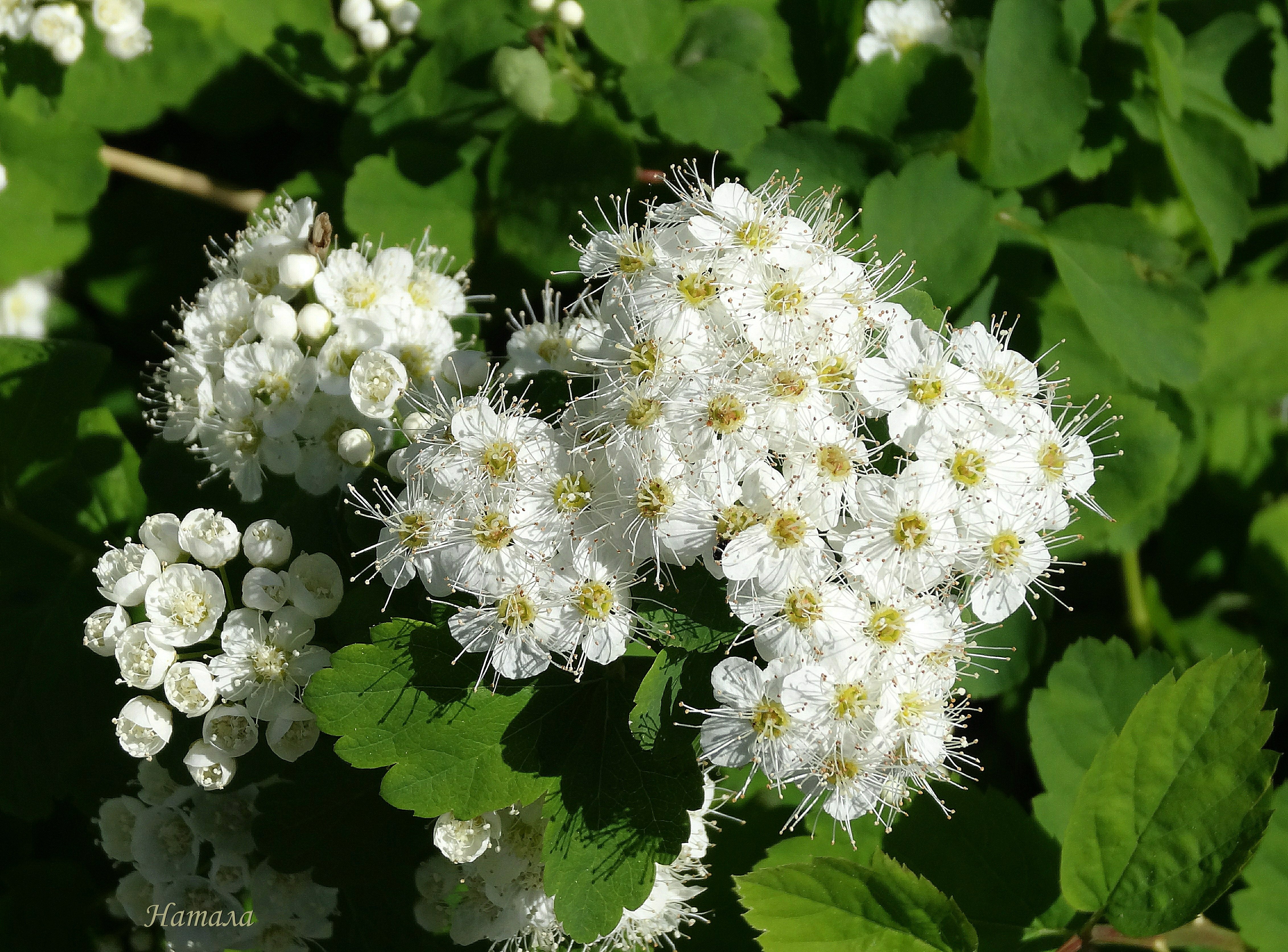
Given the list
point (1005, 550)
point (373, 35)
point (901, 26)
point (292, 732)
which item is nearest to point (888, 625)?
point (1005, 550)

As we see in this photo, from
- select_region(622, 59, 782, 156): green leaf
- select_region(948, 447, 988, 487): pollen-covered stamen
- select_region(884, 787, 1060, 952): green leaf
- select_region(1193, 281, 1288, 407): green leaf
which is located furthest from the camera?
select_region(1193, 281, 1288, 407): green leaf

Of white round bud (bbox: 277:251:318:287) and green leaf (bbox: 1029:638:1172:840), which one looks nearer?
white round bud (bbox: 277:251:318:287)

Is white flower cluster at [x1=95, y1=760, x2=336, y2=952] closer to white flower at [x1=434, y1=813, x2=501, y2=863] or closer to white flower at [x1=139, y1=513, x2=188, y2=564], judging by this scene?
white flower at [x1=434, y1=813, x2=501, y2=863]

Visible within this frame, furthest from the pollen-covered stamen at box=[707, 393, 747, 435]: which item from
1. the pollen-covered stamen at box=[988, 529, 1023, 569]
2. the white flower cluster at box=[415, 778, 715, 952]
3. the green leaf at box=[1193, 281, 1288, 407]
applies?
the green leaf at box=[1193, 281, 1288, 407]

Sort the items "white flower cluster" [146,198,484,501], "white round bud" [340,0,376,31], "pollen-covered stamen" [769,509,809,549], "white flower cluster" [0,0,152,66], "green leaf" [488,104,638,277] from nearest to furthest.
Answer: "pollen-covered stamen" [769,509,809,549] → "white flower cluster" [146,198,484,501] → "green leaf" [488,104,638,277] → "white round bud" [340,0,376,31] → "white flower cluster" [0,0,152,66]

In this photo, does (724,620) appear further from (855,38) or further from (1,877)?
(1,877)

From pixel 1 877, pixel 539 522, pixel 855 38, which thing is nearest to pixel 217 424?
pixel 539 522

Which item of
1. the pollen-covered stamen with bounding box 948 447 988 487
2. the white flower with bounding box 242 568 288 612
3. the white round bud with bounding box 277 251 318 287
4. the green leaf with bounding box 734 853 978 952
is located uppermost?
the pollen-covered stamen with bounding box 948 447 988 487
